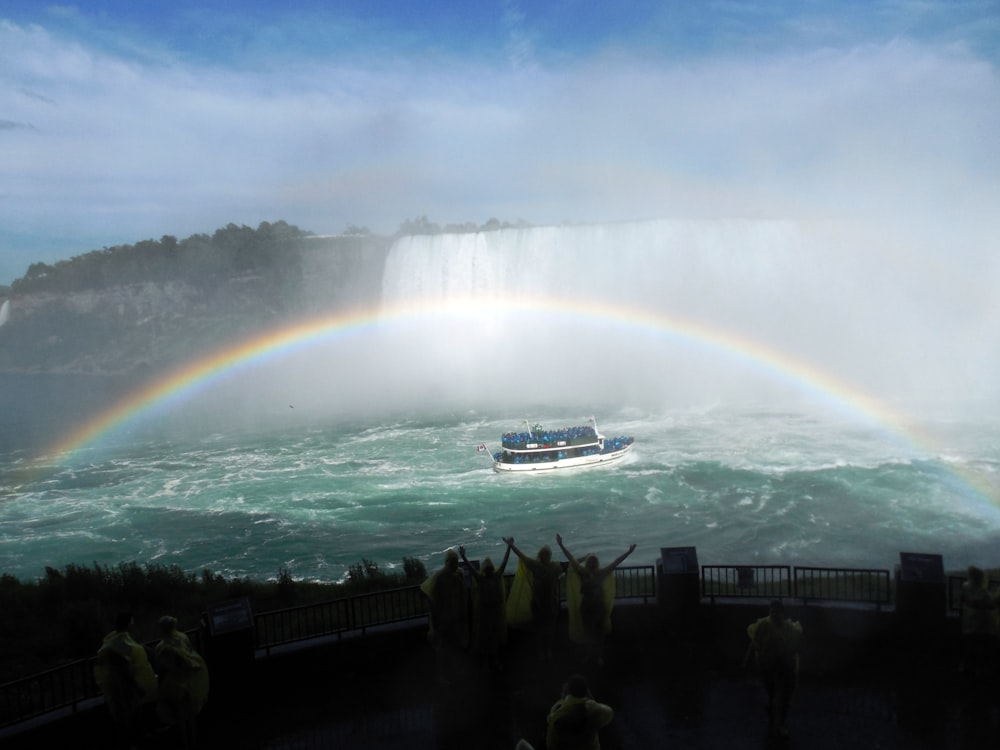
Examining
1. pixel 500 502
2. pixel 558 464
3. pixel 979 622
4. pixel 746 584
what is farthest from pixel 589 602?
pixel 558 464

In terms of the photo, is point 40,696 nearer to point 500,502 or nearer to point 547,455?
point 500,502

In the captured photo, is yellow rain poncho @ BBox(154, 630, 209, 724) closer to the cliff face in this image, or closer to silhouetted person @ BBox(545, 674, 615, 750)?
silhouetted person @ BBox(545, 674, 615, 750)

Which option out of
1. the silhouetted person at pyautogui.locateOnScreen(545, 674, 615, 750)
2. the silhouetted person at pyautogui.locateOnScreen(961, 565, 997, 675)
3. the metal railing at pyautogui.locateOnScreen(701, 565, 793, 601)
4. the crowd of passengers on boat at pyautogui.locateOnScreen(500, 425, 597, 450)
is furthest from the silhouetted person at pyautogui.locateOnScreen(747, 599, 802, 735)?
the crowd of passengers on boat at pyautogui.locateOnScreen(500, 425, 597, 450)

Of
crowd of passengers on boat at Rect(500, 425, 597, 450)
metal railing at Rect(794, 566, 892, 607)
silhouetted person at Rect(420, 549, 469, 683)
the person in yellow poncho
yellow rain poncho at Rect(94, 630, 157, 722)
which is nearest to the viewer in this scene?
yellow rain poncho at Rect(94, 630, 157, 722)

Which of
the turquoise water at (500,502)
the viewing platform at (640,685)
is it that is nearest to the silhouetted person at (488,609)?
the viewing platform at (640,685)

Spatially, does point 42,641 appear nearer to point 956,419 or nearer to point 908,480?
point 908,480

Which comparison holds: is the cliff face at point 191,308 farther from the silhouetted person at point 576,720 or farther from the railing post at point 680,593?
the silhouetted person at point 576,720
